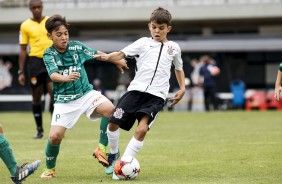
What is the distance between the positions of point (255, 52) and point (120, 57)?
2127 cm

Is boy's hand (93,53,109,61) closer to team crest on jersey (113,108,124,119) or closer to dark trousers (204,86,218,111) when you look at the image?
team crest on jersey (113,108,124,119)

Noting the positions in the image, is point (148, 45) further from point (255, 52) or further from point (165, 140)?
point (255, 52)

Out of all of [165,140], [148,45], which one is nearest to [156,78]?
[148,45]

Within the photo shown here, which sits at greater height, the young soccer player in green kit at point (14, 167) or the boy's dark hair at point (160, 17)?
the boy's dark hair at point (160, 17)

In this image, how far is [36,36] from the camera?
14586 millimetres

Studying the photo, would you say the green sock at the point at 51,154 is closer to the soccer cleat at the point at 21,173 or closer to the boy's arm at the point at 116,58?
the soccer cleat at the point at 21,173

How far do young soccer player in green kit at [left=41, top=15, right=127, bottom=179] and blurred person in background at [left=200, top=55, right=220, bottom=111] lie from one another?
755 inches

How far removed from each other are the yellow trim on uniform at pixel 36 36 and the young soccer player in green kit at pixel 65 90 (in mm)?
5113

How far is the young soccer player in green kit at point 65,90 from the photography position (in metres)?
9.29

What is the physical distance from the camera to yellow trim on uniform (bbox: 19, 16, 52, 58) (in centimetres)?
1457

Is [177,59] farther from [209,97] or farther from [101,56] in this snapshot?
[209,97]

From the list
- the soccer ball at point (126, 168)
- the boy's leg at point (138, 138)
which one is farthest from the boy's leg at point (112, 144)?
the soccer ball at point (126, 168)

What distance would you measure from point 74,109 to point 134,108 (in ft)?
2.55

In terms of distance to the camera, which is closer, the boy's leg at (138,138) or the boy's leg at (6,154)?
the boy's leg at (6,154)
